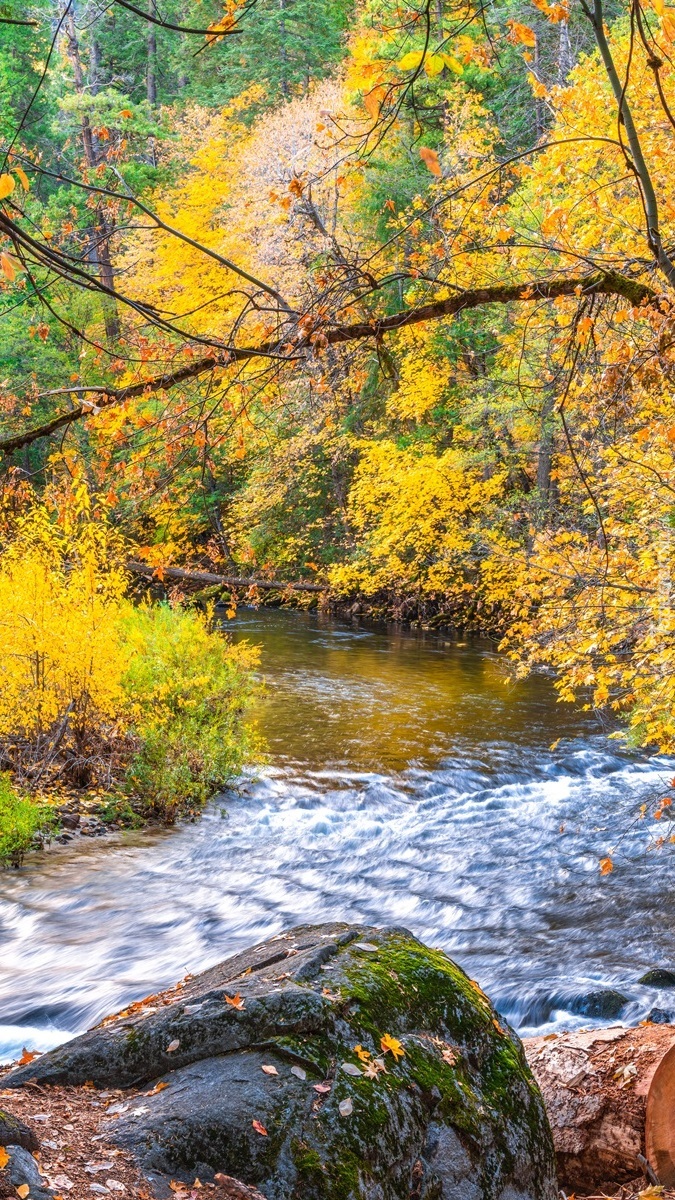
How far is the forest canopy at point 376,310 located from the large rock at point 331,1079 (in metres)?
1.84

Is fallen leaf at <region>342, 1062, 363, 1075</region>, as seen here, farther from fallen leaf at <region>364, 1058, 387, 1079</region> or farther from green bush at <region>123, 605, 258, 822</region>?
green bush at <region>123, 605, 258, 822</region>

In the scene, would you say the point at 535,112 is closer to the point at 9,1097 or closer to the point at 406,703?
the point at 406,703

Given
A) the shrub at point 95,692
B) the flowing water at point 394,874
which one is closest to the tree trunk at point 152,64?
the flowing water at point 394,874

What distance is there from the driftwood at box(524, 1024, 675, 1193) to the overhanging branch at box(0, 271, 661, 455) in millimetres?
2914

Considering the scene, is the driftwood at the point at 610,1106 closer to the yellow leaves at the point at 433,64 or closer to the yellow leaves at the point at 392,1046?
the yellow leaves at the point at 392,1046

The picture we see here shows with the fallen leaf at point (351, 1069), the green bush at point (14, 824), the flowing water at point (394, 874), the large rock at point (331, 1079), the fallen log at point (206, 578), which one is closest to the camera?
the large rock at point (331, 1079)

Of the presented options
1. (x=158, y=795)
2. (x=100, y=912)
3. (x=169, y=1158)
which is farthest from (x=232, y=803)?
(x=169, y=1158)

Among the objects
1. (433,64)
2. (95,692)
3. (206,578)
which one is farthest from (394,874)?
A: (206,578)

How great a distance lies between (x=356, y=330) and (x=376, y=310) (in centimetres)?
38

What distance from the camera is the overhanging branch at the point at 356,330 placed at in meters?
3.47

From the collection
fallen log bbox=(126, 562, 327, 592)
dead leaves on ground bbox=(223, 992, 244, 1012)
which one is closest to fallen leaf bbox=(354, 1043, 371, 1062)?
dead leaves on ground bbox=(223, 992, 244, 1012)

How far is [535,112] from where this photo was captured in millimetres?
21016

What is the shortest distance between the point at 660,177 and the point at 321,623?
13.9 metres

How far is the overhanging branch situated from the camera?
3.47 meters
